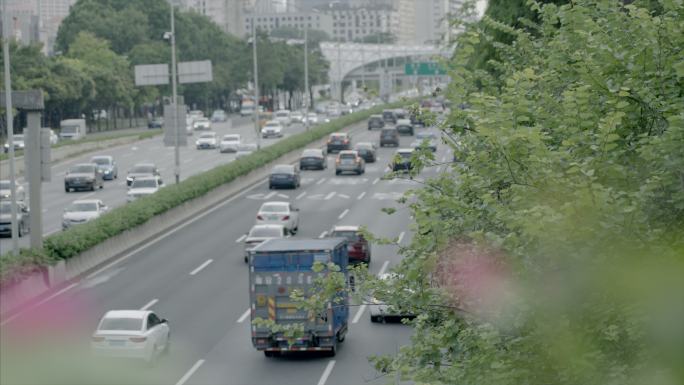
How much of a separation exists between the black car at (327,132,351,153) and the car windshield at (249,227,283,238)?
4813cm

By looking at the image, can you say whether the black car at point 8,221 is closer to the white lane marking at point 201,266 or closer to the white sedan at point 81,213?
the white sedan at point 81,213

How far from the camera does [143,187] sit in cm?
6172

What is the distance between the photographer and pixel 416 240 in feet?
42.8

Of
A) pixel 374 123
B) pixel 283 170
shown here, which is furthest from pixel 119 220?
pixel 374 123

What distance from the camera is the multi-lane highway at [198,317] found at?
27.0 meters

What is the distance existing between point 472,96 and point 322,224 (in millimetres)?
40133

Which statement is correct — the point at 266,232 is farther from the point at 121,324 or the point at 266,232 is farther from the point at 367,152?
the point at 367,152

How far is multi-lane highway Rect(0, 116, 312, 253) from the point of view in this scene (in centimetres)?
6122

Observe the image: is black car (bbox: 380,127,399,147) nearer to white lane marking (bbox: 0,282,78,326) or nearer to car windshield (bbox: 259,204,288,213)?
car windshield (bbox: 259,204,288,213)

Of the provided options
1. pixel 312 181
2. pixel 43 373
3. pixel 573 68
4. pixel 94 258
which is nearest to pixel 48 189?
pixel 312 181

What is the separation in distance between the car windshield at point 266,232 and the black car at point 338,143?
158ft

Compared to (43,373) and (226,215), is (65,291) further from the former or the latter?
(226,215)

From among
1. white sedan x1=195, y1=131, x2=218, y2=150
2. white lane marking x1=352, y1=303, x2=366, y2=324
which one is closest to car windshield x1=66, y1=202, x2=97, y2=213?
white lane marking x1=352, y1=303, x2=366, y2=324

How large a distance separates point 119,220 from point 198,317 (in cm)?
1317
